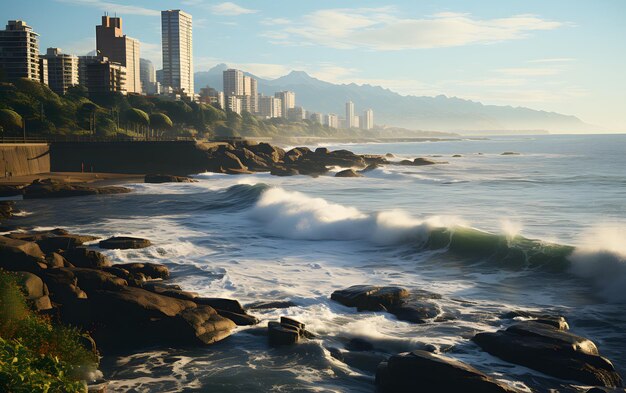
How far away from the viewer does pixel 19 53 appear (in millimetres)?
155750

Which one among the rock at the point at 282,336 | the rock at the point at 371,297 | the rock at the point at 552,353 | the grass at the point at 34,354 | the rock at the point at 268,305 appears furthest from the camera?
the rock at the point at 268,305

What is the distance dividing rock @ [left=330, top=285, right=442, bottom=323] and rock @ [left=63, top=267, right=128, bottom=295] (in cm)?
621

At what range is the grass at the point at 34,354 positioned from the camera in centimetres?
860

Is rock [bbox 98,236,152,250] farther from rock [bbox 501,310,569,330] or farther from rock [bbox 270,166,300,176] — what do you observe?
rock [bbox 270,166,300,176]

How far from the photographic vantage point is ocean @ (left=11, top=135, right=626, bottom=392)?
1405 cm

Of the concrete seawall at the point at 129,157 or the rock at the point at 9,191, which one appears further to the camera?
the concrete seawall at the point at 129,157

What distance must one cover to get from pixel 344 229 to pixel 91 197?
24.4m

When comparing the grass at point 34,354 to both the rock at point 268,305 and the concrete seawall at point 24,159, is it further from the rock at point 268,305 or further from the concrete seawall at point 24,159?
A: the concrete seawall at point 24,159

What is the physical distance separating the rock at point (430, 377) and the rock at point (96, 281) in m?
8.97

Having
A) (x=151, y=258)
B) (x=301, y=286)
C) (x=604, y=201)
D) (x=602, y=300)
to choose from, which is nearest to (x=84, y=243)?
(x=151, y=258)

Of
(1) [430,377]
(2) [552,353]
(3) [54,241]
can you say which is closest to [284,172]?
(3) [54,241]

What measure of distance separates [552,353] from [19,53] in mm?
165197

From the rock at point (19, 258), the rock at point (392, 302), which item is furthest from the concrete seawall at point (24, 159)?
the rock at point (392, 302)

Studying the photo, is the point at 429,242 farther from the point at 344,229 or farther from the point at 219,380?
the point at 219,380
